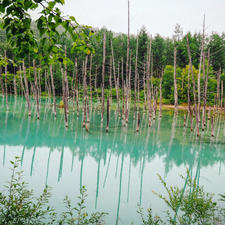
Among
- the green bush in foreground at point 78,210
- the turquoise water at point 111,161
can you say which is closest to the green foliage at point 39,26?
the green bush in foreground at point 78,210

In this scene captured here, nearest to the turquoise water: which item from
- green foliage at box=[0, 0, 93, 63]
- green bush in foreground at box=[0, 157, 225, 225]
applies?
green bush in foreground at box=[0, 157, 225, 225]

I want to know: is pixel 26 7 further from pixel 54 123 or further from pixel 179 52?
pixel 179 52

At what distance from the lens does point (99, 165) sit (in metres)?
9.48

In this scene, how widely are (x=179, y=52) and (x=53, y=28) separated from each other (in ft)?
182

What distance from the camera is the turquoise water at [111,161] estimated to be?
6.39 meters

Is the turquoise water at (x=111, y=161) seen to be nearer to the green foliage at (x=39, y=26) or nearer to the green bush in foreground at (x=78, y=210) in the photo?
the green bush in foreground at (x=78, y=210)

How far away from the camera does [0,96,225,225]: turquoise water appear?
6.39 meters

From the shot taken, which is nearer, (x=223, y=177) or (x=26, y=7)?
(x=26, y=7)

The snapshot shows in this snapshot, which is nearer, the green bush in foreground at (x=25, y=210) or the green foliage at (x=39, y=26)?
the green foliage at (x=39, y=26)

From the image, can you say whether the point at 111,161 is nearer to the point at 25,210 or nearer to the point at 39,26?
the point at 25,210

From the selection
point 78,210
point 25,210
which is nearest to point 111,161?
point 25,210

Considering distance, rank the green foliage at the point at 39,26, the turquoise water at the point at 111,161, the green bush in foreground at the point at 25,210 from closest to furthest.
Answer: the green foliage at the point at 39,26 → the green bush in foreground at the point at 25,210 → the turquoise water at the point at 111,161

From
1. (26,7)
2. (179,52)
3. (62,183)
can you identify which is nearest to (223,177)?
(62,183)

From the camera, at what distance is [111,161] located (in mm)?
10086
